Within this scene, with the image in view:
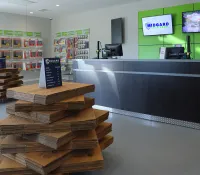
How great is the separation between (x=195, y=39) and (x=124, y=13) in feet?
8.66

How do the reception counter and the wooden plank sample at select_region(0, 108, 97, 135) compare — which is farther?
the reception counter

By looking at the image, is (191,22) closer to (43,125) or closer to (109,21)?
(109,21)

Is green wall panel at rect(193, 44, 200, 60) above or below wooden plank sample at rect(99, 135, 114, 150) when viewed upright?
above

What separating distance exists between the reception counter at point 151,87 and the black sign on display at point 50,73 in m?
2.34

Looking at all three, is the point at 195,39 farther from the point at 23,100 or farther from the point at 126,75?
the point at 23,100

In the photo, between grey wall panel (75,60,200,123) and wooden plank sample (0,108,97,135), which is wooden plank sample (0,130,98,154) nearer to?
wooden plank sample (0,108,97,135)

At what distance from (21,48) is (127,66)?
6.16m

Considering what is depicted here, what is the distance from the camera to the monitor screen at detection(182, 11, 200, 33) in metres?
6.29

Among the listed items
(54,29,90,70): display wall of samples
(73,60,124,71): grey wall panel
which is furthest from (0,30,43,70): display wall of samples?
(73,60,124,71): grey wall panel

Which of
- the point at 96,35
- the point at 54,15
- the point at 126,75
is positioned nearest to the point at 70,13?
the point at 54,15

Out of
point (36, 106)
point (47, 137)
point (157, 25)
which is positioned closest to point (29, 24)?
point (157, 25)

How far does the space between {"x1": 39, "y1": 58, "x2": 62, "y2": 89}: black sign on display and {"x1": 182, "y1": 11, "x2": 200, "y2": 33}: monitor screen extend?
5.13 meters

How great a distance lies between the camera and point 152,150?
308 cm

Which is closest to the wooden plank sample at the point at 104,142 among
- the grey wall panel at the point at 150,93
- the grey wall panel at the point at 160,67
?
the grey wall panel at the point at 150,93
